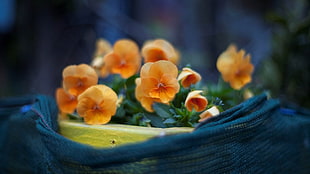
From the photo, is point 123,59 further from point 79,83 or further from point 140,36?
point 140,36

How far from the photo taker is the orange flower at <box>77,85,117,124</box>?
0.53 meters

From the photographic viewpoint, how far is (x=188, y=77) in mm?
586

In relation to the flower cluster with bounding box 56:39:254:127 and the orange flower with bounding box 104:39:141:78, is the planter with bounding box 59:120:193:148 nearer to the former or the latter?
the flower cluster with bounding box 56:39:254:127

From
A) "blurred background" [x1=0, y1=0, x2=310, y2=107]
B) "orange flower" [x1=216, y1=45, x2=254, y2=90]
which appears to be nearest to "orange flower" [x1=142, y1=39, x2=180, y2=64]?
"orange flower" [x1=216, y1=45, x2=254, y2=90]

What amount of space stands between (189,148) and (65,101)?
332 millimetres

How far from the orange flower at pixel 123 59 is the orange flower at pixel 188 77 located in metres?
0.16

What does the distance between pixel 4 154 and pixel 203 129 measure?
1.78ft

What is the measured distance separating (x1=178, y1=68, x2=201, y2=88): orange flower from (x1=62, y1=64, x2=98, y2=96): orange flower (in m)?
0.17

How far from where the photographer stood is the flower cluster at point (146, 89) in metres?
0.53

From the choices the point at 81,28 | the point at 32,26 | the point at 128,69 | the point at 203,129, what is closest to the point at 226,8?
the point at 81,28

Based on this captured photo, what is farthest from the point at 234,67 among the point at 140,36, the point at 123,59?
the point at 140,36

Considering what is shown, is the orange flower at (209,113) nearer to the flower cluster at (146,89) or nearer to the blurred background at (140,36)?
the flower cluster at (146,89)

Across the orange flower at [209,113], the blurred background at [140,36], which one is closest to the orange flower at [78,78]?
the orange flower at [209,113]

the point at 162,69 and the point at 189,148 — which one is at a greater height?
the point at 162,69
